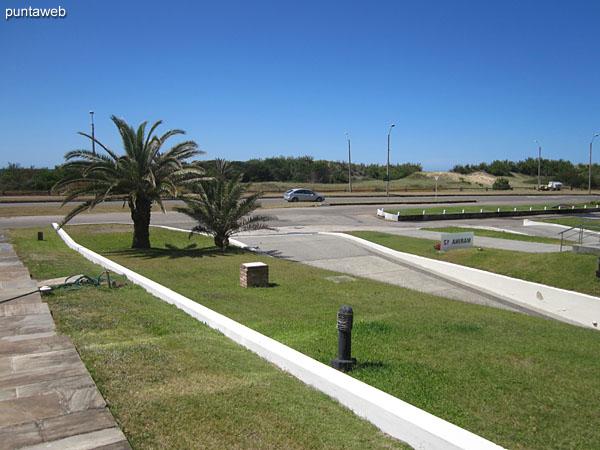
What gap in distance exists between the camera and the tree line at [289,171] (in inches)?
2309

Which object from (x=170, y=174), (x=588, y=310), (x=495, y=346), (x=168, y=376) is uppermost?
(x=170, y=174)

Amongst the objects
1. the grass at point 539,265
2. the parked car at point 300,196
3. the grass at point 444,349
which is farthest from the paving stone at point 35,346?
the parked car at point 300,196

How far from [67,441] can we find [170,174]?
1441 cm

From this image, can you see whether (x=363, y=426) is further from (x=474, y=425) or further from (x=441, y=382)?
(x=441, y=382)

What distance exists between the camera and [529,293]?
12.5 metres

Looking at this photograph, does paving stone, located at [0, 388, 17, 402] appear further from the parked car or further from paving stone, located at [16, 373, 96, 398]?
the parked car

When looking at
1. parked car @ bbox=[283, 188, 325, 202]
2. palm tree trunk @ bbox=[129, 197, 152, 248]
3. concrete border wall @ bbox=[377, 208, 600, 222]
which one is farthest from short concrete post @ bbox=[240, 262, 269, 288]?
parked car @ bbox=[283, 188, 325, 202]

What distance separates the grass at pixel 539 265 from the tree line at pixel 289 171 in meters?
51.0

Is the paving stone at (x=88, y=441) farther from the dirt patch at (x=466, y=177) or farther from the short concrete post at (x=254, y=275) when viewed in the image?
the dirt patch at (x=466, y=177)

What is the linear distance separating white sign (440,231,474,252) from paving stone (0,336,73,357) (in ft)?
45.1

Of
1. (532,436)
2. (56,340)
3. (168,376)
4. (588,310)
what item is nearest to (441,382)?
(532,436)

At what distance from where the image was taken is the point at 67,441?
10.9ft

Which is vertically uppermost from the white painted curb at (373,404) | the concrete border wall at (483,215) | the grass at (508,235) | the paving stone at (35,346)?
the paving stone at (35,346)

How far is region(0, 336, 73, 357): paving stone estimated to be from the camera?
504 centimetres
